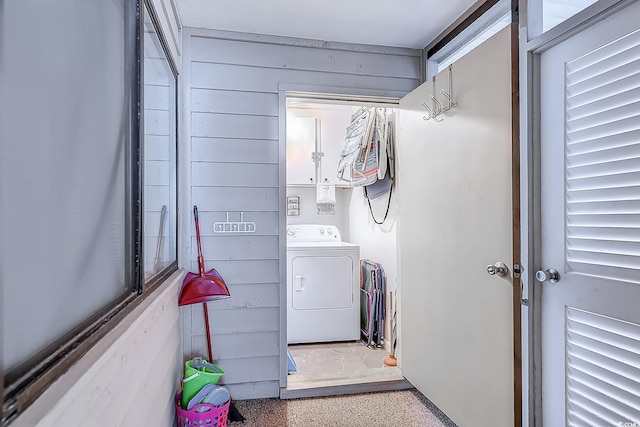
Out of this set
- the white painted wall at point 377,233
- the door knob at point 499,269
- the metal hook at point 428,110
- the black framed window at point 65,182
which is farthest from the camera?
the white painted wall at point 377,233

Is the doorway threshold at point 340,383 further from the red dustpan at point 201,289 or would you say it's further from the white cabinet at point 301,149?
the white cabinet at point 301,149

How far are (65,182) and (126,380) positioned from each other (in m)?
0.62

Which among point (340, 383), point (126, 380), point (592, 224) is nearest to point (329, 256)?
point (340, 383)

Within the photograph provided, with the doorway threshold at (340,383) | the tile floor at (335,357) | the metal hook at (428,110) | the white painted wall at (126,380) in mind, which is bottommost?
the tile floor at (335,357)

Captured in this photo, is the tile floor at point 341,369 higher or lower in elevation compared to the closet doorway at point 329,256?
lower

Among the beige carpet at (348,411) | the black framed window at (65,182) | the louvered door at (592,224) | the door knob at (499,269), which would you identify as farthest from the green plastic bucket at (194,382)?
the louvered door at (592,224)

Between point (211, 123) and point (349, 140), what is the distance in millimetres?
1432

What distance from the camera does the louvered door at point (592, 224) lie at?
3.95 feet

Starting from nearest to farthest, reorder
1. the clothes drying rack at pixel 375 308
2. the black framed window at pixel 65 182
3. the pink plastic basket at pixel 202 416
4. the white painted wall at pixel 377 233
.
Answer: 1. the black framed window at pixel 65 182
2. the pink plastic basket at pixel 202 416
3. the white painted wall at pixel 377 233
4. the clothes drying rack at pixel 375 308

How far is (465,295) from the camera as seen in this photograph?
1929mm

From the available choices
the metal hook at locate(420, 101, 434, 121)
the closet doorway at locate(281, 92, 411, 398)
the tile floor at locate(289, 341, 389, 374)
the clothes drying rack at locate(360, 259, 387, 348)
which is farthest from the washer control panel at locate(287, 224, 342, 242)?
the metal hook at locate(420, 101, 434, 121)

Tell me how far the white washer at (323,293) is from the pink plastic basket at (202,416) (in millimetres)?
1510

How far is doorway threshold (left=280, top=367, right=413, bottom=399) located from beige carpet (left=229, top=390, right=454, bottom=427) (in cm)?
3

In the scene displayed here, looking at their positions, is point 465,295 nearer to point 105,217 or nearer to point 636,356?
point 636,356
